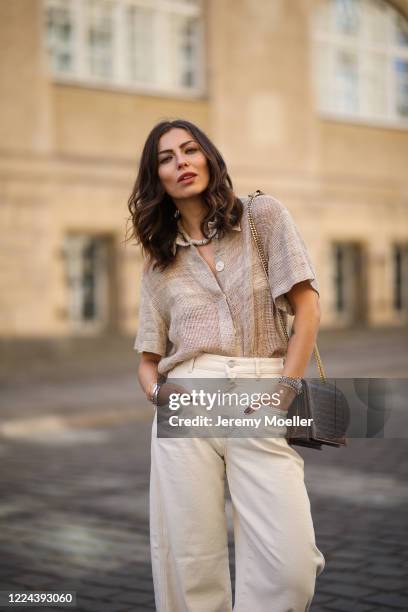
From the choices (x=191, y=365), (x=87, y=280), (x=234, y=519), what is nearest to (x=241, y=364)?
(x=191, y=365)

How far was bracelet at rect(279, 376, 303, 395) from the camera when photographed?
287 cm

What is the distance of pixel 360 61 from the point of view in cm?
2166

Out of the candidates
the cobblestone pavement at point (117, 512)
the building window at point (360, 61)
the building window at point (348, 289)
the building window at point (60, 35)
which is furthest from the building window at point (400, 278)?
the cobblestone pavement at point (117, 512)

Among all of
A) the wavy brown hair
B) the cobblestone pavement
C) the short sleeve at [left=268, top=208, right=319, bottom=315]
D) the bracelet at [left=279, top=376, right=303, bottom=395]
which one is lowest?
the cobblestone pavement

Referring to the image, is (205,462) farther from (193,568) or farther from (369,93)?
(369,93)

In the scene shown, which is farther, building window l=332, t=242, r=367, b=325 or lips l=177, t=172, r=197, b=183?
building window l=332, t=242, r=367, b=325

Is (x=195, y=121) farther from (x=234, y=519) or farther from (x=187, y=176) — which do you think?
(x=234, y=519)

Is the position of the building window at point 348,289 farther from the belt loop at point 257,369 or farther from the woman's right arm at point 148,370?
the belt loop at point 257,369

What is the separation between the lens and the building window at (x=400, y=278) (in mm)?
22375

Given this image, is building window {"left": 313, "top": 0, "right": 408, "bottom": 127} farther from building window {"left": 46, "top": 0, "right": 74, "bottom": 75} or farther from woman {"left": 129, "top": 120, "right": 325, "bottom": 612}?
woman {"left": 129, "top": 120, "right": 325, "bottom": 612}

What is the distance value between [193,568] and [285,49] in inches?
708

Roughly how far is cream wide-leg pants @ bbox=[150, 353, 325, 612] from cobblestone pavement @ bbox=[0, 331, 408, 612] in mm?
1572

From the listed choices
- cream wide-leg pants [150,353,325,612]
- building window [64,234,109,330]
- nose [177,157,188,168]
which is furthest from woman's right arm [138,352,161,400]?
building window [64,234,109,330]

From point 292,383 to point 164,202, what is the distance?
2.28ft
